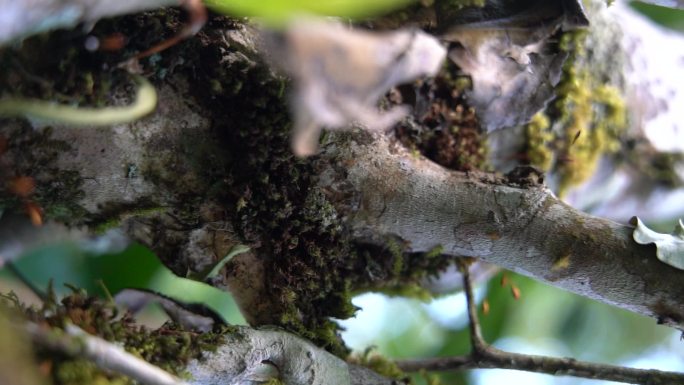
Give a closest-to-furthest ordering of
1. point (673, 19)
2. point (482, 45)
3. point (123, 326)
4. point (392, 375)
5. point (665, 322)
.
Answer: point (123, 326)
point (665, 322)
point (482, 45)
point (392, 375)
point (673, 19)

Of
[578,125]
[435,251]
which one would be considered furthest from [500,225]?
[578,125]

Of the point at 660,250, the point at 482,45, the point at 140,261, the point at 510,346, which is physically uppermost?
the point at 482,45

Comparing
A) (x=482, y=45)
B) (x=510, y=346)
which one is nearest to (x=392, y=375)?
(x=482, y=45)

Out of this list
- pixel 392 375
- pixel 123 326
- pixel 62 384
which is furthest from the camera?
pixel 392 375

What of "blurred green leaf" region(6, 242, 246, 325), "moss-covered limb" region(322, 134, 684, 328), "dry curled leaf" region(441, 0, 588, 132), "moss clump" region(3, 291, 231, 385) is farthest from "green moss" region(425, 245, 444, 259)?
"blurred green leaf" region(6, 242, 246, 325)

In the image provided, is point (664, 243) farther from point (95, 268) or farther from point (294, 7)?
point (95, 268)

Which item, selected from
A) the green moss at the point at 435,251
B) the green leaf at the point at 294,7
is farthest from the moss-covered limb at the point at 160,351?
the green leaf at the point at 294,7

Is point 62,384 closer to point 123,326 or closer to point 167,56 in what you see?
point 123,326

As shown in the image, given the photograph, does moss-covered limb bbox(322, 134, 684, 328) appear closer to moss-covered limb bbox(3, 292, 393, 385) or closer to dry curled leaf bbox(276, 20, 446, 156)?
moss-covered limb bbox(3, 292, 393, 385)
